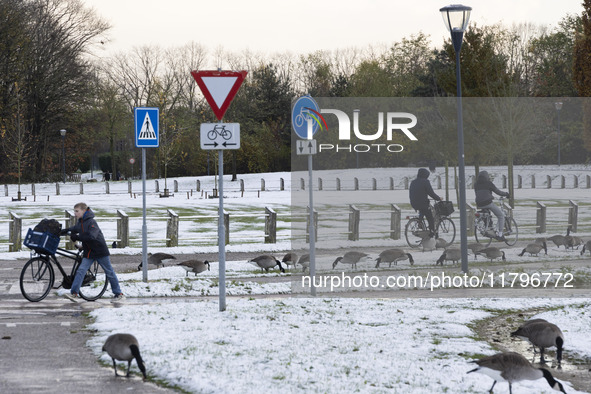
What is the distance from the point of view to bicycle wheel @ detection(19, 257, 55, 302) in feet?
40.0

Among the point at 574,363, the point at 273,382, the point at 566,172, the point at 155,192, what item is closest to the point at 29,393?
the point at 273,382

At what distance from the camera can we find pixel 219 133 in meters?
10.1

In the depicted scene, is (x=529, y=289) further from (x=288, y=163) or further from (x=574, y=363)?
(x=288, y=163)

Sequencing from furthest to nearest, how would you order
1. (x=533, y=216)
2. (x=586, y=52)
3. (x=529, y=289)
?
(x=586, y=52), (x=533, y=216), (x=529, y=289)

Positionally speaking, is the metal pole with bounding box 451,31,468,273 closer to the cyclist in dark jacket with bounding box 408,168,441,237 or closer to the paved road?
the paved road

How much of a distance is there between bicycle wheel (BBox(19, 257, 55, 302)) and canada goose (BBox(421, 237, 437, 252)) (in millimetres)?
9566

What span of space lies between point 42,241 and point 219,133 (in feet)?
12.6

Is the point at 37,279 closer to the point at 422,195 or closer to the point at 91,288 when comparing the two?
the point at 91,288

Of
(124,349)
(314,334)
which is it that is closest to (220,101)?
(314,334)

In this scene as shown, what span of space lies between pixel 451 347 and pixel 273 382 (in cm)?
251

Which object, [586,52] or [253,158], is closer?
[586,52]

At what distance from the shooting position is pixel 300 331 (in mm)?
9000

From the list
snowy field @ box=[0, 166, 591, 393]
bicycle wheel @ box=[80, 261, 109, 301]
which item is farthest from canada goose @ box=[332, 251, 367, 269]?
bicycle wheel @ box=[80, 261, 109, 301]

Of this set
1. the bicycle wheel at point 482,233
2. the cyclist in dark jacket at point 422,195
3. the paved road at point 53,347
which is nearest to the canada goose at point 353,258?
the paved road at point 53,347
